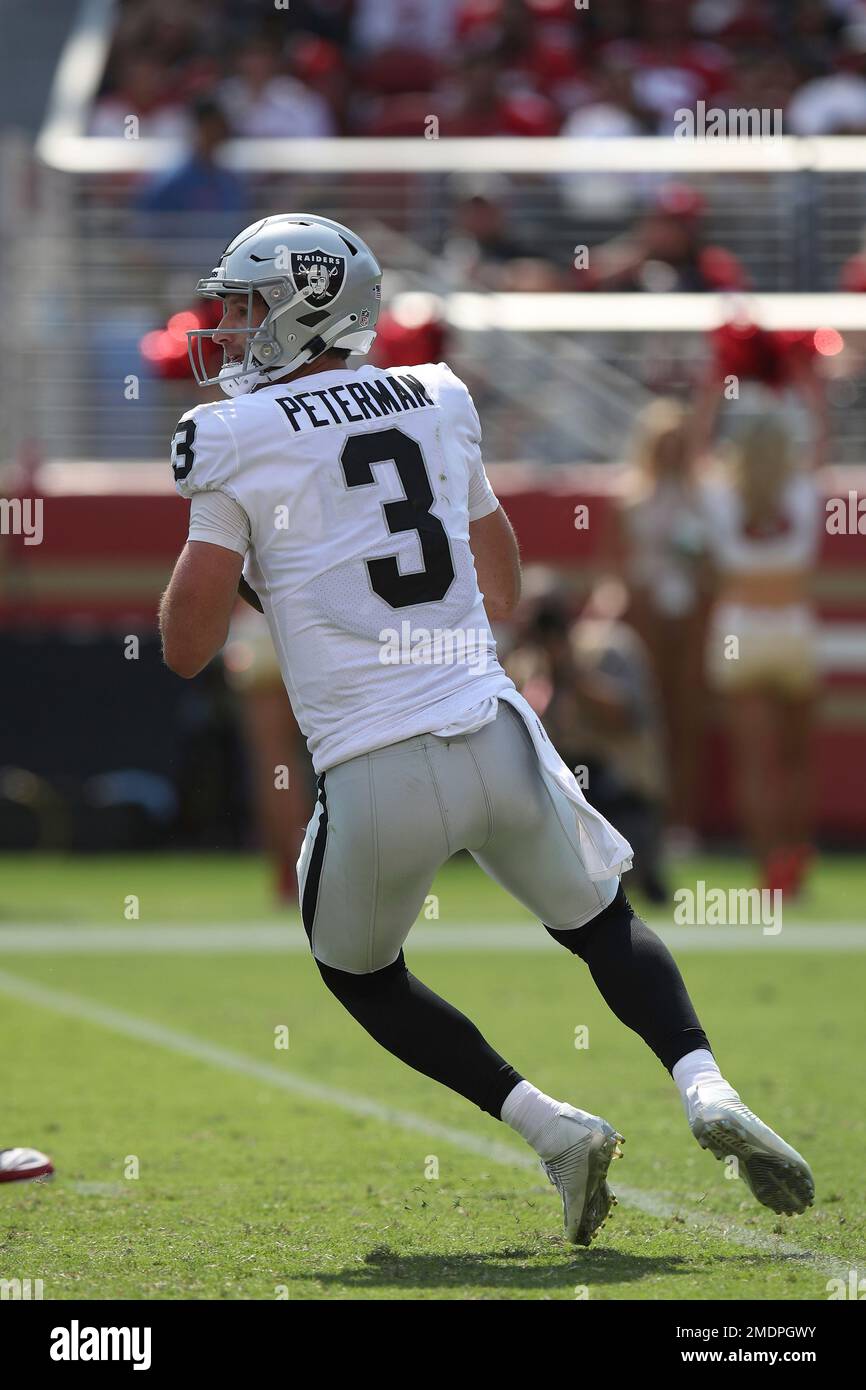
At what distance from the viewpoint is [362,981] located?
177 inches

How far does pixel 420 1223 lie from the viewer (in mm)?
4719

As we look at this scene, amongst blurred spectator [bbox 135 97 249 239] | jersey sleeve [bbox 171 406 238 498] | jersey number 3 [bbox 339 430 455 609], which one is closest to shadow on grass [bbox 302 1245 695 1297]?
jersey number 3 [bbox 339 430 455 609]

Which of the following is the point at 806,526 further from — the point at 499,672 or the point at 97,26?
the point at 97,26

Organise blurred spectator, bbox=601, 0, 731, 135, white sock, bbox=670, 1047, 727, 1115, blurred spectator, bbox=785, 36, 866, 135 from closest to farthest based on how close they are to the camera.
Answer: white sock, bbox=670, 1047, 727, 1115 → blurred spectator, bbox=785, 36, 866, 135 → blurred spectator, bbox=601, 0, 731, 135

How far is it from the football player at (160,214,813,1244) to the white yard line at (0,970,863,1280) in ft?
1.00

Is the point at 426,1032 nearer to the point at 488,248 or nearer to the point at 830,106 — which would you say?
the point at 488,248

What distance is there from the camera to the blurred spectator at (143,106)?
1549cm

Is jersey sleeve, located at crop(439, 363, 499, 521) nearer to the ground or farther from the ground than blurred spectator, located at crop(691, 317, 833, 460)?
nearer to the ground

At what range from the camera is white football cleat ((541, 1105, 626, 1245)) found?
170 inches

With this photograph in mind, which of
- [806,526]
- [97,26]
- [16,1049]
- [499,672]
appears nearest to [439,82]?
[97,26]

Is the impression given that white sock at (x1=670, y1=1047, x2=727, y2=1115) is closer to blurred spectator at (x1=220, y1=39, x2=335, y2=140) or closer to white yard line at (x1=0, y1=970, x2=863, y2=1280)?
white yard line at (x1=0, y1=970, x2=863, y2=1280)
